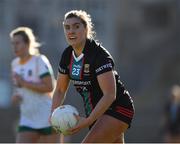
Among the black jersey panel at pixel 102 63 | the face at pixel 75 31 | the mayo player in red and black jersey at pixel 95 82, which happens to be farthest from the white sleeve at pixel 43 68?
the black jersey panel at pixel 102 63

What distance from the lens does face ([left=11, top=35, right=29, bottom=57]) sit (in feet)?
32.8

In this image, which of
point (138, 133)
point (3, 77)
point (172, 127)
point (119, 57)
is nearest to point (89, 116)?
point (172, 127)

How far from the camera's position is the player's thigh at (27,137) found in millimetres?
9844

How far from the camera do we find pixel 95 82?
7949 millimetres

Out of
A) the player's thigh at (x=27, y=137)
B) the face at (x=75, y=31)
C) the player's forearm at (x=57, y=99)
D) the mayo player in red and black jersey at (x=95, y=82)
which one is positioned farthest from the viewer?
the player's thigh at (x=27, y=137)

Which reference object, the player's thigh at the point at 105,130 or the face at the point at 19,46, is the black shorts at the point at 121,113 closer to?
the player's thigh at the point at 105,130

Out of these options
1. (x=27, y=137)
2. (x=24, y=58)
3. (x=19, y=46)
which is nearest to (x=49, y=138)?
(x=27, y=137)

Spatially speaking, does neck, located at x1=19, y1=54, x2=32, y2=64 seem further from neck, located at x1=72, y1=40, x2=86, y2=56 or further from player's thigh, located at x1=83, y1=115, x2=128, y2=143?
player's thigh, located at x1=83, y1=115, x2=128, y2=143

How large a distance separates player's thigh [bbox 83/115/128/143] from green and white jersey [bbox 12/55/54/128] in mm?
2199

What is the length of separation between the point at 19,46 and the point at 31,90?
0.57 m

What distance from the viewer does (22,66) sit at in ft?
33.3

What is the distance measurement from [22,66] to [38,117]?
68 cm

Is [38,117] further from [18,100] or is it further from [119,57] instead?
[119,57]

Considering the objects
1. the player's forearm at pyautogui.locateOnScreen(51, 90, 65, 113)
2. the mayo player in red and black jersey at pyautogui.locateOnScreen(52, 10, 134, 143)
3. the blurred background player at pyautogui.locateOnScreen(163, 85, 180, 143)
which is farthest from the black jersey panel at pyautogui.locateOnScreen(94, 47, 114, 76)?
the blurred background player at pyautogui.locateOnScreen(163, 85, 180, 143)
